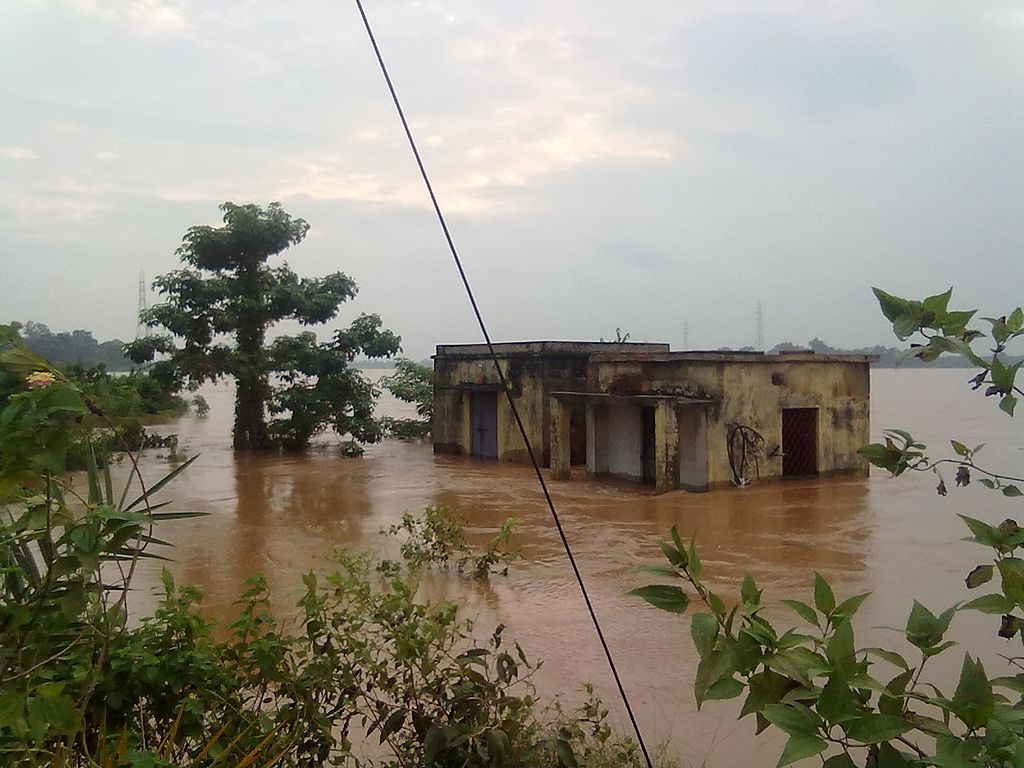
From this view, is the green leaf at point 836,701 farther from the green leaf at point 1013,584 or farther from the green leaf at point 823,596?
the green leaf at point 1013,584

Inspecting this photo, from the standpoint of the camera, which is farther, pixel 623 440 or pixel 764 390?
pixel 623 440

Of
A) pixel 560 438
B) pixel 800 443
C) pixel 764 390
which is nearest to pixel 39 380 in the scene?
pixel 764 390

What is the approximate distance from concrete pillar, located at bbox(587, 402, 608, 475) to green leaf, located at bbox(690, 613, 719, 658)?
1549 centimetres

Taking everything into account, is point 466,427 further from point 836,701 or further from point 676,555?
point 836,701

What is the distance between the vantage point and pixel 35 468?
1896 mm

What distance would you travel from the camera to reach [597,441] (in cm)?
1720

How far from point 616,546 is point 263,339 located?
1529 cm

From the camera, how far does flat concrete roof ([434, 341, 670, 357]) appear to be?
62.8 ft

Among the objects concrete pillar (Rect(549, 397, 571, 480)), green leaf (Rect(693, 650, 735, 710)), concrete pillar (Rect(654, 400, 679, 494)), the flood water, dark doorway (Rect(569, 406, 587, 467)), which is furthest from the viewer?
dark doorway (Rect(569, 406, 587, 467))

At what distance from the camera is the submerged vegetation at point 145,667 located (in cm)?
188

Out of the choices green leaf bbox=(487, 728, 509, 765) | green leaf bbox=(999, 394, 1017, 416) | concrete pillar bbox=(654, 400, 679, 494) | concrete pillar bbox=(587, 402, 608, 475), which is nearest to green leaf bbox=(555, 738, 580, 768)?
green leaf bbox=(487, 728, 509, 765)

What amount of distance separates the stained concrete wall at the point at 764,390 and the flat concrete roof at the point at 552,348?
8.12 ft

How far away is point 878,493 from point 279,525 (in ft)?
36.1

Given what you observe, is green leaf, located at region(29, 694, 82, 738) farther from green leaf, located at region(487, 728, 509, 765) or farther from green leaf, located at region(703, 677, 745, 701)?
green leaf, located at region(487, 728, 509, 765)
